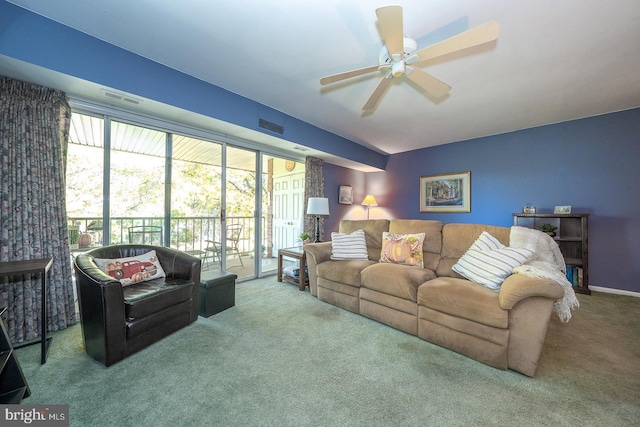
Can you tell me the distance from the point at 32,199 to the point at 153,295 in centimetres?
131

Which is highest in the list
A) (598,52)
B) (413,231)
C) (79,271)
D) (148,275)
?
(598,52)

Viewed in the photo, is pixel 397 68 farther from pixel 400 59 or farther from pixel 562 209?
pixel 562 209

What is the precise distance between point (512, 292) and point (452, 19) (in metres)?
1.99

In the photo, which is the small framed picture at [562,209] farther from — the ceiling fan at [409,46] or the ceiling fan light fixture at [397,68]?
the ceiling fan light fixture at [397,68]

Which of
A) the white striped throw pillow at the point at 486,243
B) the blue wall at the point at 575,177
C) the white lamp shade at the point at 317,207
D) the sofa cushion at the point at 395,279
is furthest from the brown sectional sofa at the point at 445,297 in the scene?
the blue wall at the point at 575,177

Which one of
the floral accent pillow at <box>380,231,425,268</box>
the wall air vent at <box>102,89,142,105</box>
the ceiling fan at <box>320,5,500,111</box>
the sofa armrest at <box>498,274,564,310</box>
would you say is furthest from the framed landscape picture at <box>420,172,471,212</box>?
the wall air vent at <box>102,89,142,105</box>

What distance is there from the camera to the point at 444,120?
3.70 m

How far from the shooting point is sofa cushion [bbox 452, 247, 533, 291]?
78.4 inches

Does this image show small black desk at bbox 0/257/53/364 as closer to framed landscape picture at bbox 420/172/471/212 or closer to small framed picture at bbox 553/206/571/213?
framed landscape picture at bbox 420/172/471/212

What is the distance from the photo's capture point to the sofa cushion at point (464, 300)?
176 cm

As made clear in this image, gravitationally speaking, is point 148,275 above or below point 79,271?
below

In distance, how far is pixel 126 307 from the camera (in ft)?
5.98

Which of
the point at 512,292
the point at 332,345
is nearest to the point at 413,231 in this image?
the point at 512,292

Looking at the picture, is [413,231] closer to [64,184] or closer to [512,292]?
[512,292]
